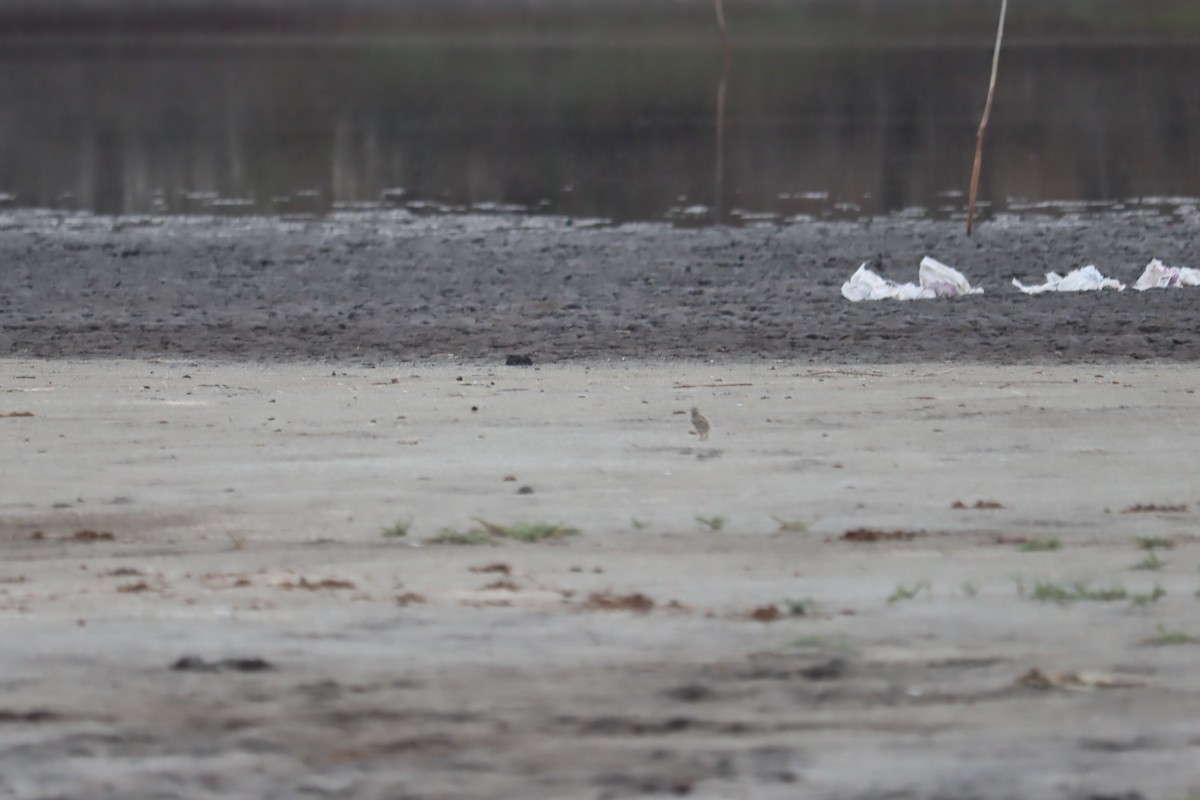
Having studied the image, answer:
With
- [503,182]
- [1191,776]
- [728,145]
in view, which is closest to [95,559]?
[1191,776]

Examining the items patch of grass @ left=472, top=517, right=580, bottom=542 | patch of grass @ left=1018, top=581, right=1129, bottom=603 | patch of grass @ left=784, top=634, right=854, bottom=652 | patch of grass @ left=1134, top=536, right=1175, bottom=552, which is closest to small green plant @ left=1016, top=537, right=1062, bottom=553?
patch of grass @ left=1134, top=536, right=1175, bottom=552

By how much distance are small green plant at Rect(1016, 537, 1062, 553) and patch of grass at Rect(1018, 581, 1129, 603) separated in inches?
20.1

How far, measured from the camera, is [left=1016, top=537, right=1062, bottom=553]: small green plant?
577 cm

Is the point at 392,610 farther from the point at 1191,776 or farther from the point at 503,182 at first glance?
the point at 503,182

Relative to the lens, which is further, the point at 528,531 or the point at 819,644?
the point at 528,531

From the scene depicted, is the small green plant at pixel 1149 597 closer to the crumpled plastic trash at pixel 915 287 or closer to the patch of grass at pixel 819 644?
the patch of grass at pixel 819 644

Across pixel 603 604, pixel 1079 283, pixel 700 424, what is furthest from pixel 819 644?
pixel 1079 283

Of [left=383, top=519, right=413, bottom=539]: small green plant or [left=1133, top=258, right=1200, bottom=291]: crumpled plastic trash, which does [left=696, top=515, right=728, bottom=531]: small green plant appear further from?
[left=1133, top=258, right=1200, bottom=291]: crumpled plastic trash

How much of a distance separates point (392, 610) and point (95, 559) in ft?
4.18

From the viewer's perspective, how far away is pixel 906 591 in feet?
17.3

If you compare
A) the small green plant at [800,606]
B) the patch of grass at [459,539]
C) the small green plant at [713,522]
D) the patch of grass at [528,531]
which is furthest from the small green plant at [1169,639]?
the patch of grass at [459,539]

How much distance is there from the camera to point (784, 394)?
916cm

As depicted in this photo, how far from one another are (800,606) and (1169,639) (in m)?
0.99

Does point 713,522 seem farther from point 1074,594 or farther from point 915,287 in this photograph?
point 915,287
